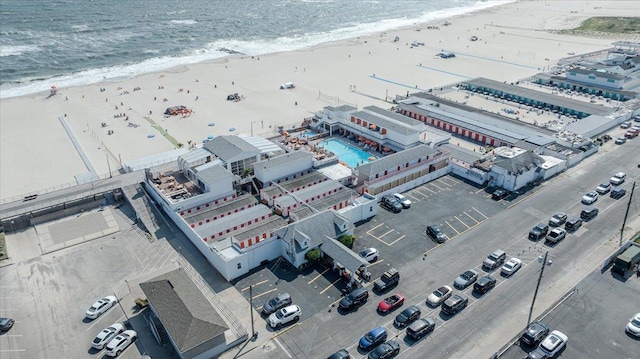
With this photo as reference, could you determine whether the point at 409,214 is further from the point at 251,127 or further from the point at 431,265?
the point at 251,127

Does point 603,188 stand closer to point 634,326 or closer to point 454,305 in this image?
point 634,326

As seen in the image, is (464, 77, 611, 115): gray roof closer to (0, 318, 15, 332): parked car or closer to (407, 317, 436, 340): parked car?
(407, 317, 436, 340): parked car

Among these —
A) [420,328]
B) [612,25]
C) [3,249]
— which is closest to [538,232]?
[420,328]

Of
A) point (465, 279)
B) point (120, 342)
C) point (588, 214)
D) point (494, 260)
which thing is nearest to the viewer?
point (120, 342)

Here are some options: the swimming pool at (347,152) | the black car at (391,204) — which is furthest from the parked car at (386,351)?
the swimming pool at (347,152)

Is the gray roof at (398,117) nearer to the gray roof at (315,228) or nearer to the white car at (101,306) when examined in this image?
the gray roof at (315,228)

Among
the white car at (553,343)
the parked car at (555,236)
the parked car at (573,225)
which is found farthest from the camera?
the parked car at (573,225)
